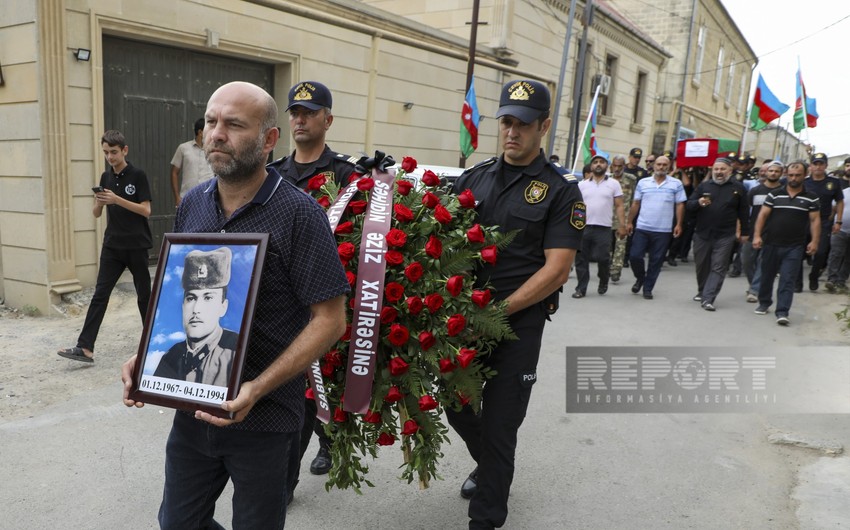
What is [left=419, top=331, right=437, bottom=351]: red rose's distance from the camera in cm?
273

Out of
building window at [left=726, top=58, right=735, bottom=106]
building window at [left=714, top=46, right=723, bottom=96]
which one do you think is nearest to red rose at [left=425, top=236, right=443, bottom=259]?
building window at [left=714, top=46, right=723, bottom=96]

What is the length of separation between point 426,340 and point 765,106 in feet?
60.2

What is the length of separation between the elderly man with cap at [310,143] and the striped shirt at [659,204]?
6714 mm

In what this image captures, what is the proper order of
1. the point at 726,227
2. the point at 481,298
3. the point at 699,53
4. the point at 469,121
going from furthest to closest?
the point at 699,53
the point at 469,121
the point at 726,227
the point at 481,298

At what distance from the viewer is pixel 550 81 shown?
17312mm

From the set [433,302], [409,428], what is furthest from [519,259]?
[409,428]

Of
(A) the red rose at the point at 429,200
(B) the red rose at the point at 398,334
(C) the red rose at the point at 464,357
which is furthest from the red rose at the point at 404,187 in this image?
(C) the red rose at the point at 464,357

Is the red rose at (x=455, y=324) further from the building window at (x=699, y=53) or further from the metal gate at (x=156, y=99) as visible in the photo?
the building window at (x=699, y=53)

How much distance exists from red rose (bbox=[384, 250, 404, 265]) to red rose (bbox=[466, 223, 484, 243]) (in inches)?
13.4

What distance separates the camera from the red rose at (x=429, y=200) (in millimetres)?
2979

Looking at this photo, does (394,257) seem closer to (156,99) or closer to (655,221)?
(156,99)

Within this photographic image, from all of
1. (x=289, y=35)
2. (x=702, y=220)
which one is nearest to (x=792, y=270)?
(x=702, y=220)

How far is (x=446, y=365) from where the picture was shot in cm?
277

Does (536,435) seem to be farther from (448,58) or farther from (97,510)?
(448,58)
